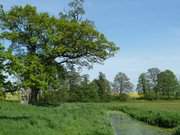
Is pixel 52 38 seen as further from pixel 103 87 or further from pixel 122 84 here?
pixel 122 84

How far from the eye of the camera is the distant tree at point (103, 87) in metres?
98.0

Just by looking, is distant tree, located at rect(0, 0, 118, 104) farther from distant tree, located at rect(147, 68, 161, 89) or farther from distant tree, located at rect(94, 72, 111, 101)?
distant tree, located at rect(147, 68, 161, 89)

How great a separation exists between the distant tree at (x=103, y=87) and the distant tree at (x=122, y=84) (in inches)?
755

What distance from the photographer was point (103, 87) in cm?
10450

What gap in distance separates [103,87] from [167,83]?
2532 centimetres

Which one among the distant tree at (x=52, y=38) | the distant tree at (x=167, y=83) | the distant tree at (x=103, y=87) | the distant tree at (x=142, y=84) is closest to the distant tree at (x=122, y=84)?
the distant tree at (x=142, y=84)

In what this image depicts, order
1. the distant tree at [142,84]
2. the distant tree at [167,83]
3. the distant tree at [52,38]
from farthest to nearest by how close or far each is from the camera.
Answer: the distant tree at [142,84] → the distant tree at [167,83] → the distant tree at [52,38]

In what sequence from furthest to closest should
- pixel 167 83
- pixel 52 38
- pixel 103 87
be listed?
pixel 167 83, pixel 103 87, pixel 52 38

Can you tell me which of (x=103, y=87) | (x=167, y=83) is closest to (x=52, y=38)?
(x=103, y=87)

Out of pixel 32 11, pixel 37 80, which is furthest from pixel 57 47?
pixel 37 80

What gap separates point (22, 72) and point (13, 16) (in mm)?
19997

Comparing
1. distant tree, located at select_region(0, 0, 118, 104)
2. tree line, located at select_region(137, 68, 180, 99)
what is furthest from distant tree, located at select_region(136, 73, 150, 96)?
distant tree, located at select_region(0, 0, 118, 104)

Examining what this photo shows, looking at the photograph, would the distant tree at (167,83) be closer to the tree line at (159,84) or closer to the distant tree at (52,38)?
the tree line at (159,84)

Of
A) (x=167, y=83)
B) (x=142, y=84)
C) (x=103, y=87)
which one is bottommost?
(x=103, y=87)
